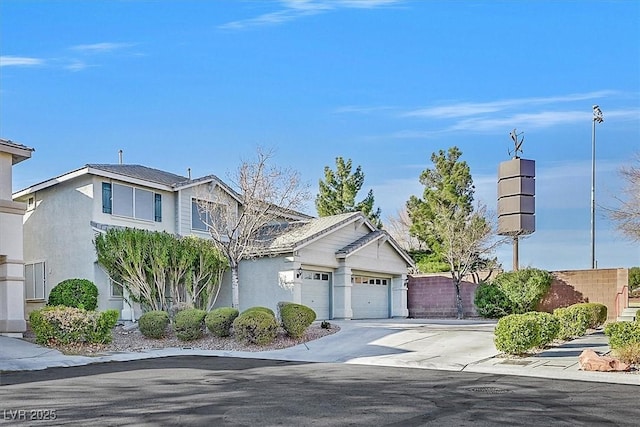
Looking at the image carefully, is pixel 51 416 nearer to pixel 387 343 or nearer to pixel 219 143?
pixel 387 343

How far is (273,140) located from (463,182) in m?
14.9

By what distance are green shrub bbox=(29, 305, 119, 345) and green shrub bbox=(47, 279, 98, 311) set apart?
141 inches

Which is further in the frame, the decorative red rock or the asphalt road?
the decorative red rock

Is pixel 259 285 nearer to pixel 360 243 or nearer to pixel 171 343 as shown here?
pixel 360 243

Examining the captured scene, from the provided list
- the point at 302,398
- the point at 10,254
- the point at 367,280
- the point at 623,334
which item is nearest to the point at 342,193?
the point at 367,280

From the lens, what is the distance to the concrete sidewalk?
1390cm

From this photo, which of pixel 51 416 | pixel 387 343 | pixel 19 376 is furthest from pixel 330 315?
pixel 51 416

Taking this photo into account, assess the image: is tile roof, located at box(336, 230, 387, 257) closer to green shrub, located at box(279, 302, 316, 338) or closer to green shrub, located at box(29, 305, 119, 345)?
green shrub, located at box(279, 302, 316, 338)

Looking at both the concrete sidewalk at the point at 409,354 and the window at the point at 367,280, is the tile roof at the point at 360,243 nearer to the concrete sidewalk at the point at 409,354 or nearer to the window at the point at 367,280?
the window at the point at 367,280

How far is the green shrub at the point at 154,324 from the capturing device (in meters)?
20.1

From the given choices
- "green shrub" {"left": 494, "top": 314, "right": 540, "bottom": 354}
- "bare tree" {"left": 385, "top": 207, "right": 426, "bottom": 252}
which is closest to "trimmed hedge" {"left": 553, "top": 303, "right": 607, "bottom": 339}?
"green shrub" {"left": 494, "top": 314, "right": 540, "bottom": 354}

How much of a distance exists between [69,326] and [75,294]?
15.1 feet

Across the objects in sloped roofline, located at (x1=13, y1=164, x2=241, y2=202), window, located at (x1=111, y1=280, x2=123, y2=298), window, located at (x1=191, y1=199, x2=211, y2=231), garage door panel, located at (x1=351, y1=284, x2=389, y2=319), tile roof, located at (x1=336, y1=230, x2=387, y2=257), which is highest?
sloped roofline, located at (x1=13, y1=164, x2=241, y2=202)

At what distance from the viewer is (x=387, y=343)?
731 inches
